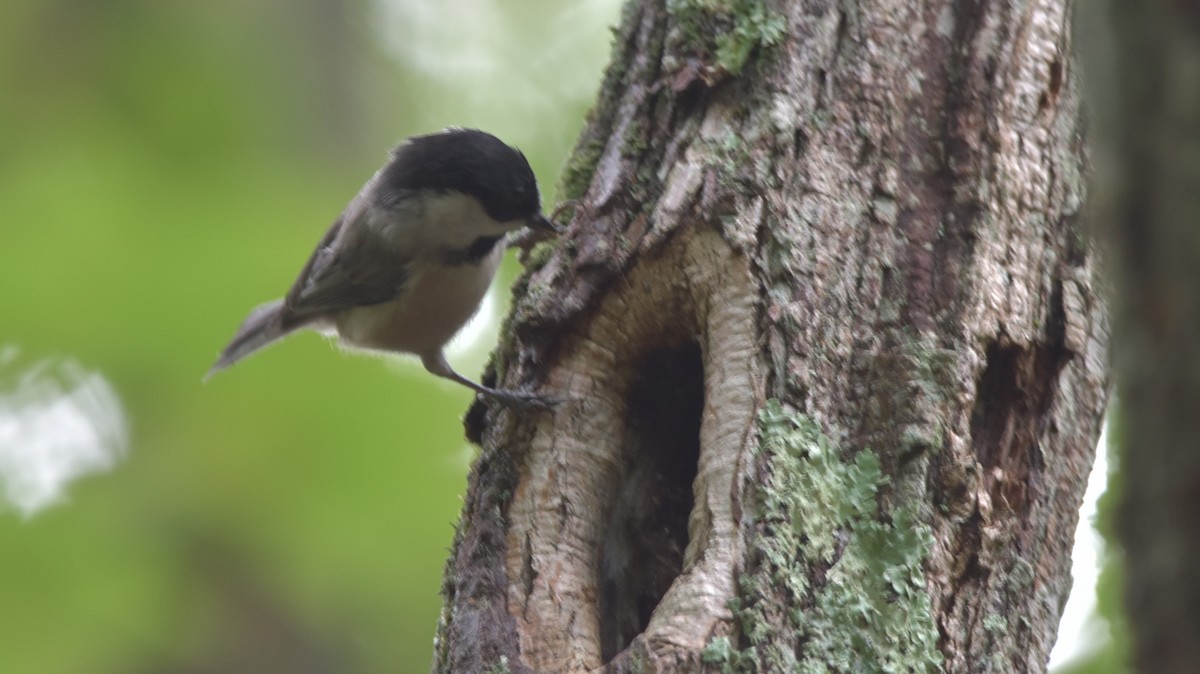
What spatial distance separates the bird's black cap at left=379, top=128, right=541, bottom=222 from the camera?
3363 mm

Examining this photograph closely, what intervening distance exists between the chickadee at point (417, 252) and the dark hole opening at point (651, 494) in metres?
0.54

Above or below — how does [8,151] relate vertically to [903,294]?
above

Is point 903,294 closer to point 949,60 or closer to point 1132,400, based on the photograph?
point 949,60

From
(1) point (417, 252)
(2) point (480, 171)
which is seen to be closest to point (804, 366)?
(2) point (480, 171)

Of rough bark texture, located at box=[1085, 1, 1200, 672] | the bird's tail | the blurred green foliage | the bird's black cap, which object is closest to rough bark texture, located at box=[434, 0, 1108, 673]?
the bird's black cap

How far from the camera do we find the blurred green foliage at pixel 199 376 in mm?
4625

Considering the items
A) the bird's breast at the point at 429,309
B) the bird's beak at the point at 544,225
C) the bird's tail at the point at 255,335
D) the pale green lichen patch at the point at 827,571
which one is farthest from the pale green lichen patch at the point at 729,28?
the bird's tail at the point at 255,335

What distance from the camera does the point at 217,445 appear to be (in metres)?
4.91

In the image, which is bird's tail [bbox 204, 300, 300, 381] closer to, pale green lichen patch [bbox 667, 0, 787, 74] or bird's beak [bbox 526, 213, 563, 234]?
bird's beak [bbox 526, 213, 563, 234]

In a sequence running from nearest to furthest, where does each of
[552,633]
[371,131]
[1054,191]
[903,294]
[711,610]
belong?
1. [711,610]
2. [552,633]
3. [903,294]
4. [1054,191]
5. [371,131]

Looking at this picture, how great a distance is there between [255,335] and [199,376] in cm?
42

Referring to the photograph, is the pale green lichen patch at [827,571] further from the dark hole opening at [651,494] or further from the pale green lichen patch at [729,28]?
the pale green lichen patch at [729,28]

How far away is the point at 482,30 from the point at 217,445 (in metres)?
3.22

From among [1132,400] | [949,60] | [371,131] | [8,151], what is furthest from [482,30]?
[1132,400]
